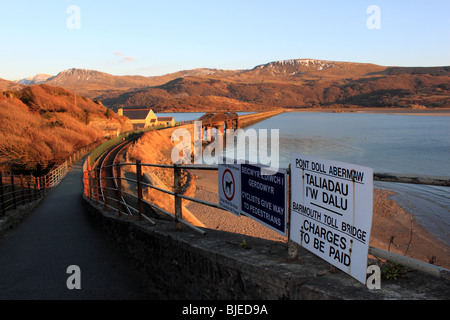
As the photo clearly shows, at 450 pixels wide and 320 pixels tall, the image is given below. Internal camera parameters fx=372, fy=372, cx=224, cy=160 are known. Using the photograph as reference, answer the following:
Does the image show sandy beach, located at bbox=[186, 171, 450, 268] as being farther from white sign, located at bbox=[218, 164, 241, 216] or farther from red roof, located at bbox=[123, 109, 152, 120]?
red roof, located at bbox=[123, 109, 152, 120]

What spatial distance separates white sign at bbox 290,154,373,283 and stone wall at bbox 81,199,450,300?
0.57 feet

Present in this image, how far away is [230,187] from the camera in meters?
3.88

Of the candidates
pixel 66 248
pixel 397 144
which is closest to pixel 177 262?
pixel 66 248

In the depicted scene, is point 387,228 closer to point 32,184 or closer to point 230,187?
point 32,184

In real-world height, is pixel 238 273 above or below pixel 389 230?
above

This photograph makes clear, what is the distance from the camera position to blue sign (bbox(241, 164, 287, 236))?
10.0ft

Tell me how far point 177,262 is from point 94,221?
202 inches

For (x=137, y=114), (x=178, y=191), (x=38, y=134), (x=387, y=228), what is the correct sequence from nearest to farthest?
(x=178, y=191)
(x=387, y=228)
(x=38, y=134)
(x=137, y=114)

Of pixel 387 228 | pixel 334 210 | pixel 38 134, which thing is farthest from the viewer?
pixel 38 134

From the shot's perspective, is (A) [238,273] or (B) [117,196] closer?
(A) [238,273]

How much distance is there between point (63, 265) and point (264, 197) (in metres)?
3.76

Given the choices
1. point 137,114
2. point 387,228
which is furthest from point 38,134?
point 137,114
